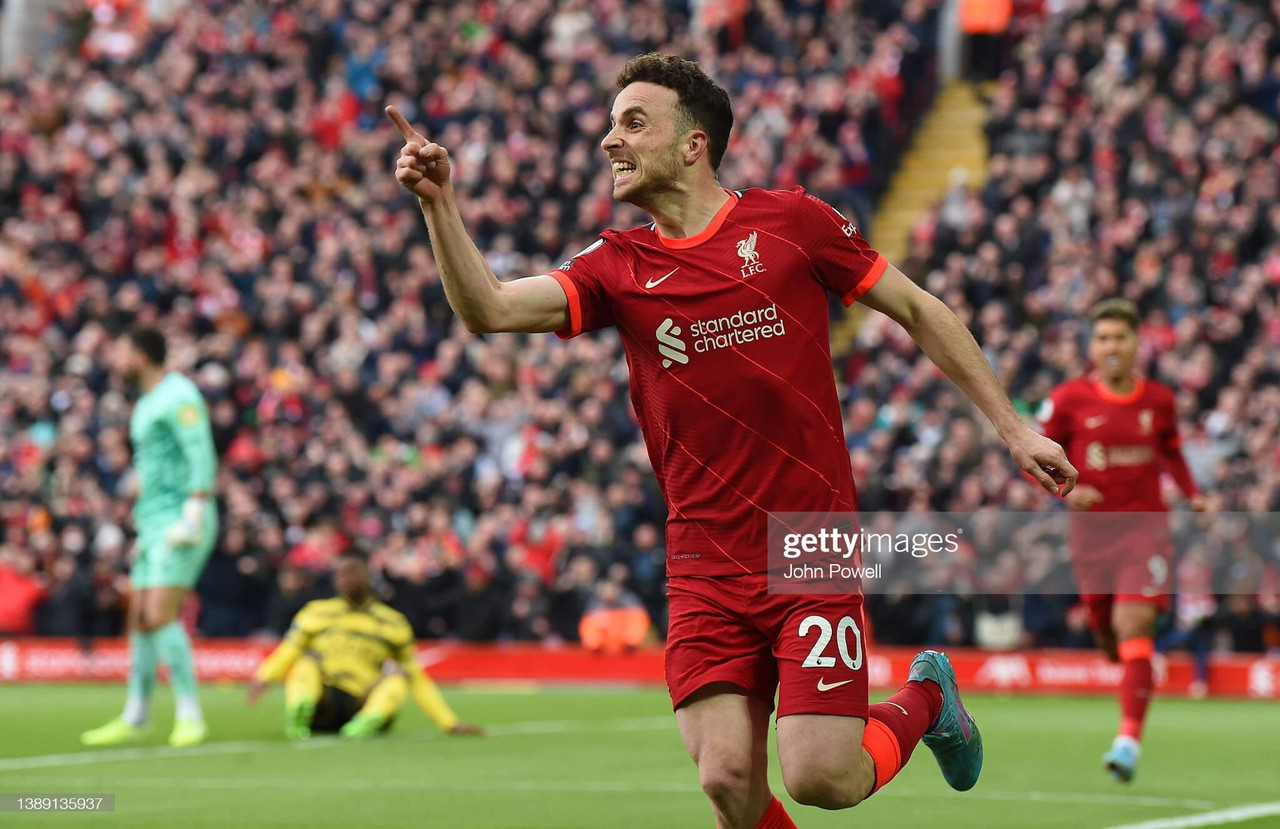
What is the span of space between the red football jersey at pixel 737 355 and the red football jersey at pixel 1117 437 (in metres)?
5.28

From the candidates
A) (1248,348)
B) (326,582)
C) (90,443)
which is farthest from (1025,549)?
(90,443)

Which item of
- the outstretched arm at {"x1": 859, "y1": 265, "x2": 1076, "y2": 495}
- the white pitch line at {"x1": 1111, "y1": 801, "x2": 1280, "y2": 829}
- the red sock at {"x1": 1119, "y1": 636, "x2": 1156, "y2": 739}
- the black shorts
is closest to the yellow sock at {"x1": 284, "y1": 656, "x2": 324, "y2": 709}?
the black shorts

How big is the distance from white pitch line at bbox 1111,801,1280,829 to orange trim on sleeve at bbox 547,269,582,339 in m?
3.72

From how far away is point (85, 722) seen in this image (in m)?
14.5

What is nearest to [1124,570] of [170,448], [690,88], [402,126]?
[690,88]

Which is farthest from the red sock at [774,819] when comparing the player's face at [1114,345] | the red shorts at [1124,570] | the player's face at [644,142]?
the player's face at [1114,345]

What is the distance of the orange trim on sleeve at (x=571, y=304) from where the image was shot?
6070mm

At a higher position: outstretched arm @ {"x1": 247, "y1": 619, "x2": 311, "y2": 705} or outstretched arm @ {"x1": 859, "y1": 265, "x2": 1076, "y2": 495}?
outstretched arm @ {"x1": 859, "y1": 265, "x2": 1076, "y2": 495}

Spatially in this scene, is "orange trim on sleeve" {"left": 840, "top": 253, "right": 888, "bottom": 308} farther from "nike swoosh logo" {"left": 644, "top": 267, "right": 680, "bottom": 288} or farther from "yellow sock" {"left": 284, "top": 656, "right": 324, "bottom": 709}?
"yellow sock" {"left": 284, "top": 656, "right": 324, "bottom": 709}

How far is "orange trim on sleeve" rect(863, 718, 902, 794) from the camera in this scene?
6121 mm

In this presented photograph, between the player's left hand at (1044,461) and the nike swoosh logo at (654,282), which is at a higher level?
the nike swoosh logo at (654,282)

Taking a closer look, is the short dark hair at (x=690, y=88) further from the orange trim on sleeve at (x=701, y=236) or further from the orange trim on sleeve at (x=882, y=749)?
the orange trim on sleeve at (x=882, y=749)

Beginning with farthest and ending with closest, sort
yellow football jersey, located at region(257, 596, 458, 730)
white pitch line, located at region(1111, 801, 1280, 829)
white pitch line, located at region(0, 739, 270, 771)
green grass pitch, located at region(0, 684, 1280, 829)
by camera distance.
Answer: yellow football jersey, located at region(257, 596, 458, 730)
white pitch line, located at region(0, 739, 270, 771)
green grass pitch, located at region(0, 684, 1280, 829)
white pitch line, located at region(1111, 801, 1280, 829)

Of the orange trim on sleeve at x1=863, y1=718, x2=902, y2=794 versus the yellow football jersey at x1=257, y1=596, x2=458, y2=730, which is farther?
the yellow football jersey at x1=257, y1=596, x2=458, y2=730
